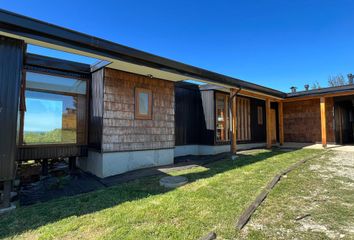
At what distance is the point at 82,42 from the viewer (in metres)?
3.78

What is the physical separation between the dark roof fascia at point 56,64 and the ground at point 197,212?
3.59 meters

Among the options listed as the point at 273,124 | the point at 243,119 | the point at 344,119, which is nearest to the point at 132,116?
the point at 243,119

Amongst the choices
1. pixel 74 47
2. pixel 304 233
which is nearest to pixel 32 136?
pixel 74 47

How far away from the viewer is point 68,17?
27.9ft

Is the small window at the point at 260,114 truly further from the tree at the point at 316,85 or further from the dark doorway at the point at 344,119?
the tree at the point at 316,85

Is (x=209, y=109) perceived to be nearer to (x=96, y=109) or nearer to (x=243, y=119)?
(x=243, y=119)

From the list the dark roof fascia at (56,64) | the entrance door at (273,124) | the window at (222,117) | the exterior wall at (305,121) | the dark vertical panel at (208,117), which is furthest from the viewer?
the entrance door at (273,124)

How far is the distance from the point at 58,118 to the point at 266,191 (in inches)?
225

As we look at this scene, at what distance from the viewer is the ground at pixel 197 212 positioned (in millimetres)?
2547

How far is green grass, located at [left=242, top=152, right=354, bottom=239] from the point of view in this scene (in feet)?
8.14

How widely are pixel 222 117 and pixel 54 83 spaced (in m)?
6.76

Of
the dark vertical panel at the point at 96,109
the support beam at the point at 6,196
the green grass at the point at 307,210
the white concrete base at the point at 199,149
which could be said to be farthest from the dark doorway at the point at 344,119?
the support beam at the point at 6,196

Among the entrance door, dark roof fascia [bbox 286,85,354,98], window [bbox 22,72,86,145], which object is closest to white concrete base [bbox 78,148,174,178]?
window [bbox 22,72,86,145]

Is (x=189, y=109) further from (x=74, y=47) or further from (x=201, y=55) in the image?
(x=201, y=55)
